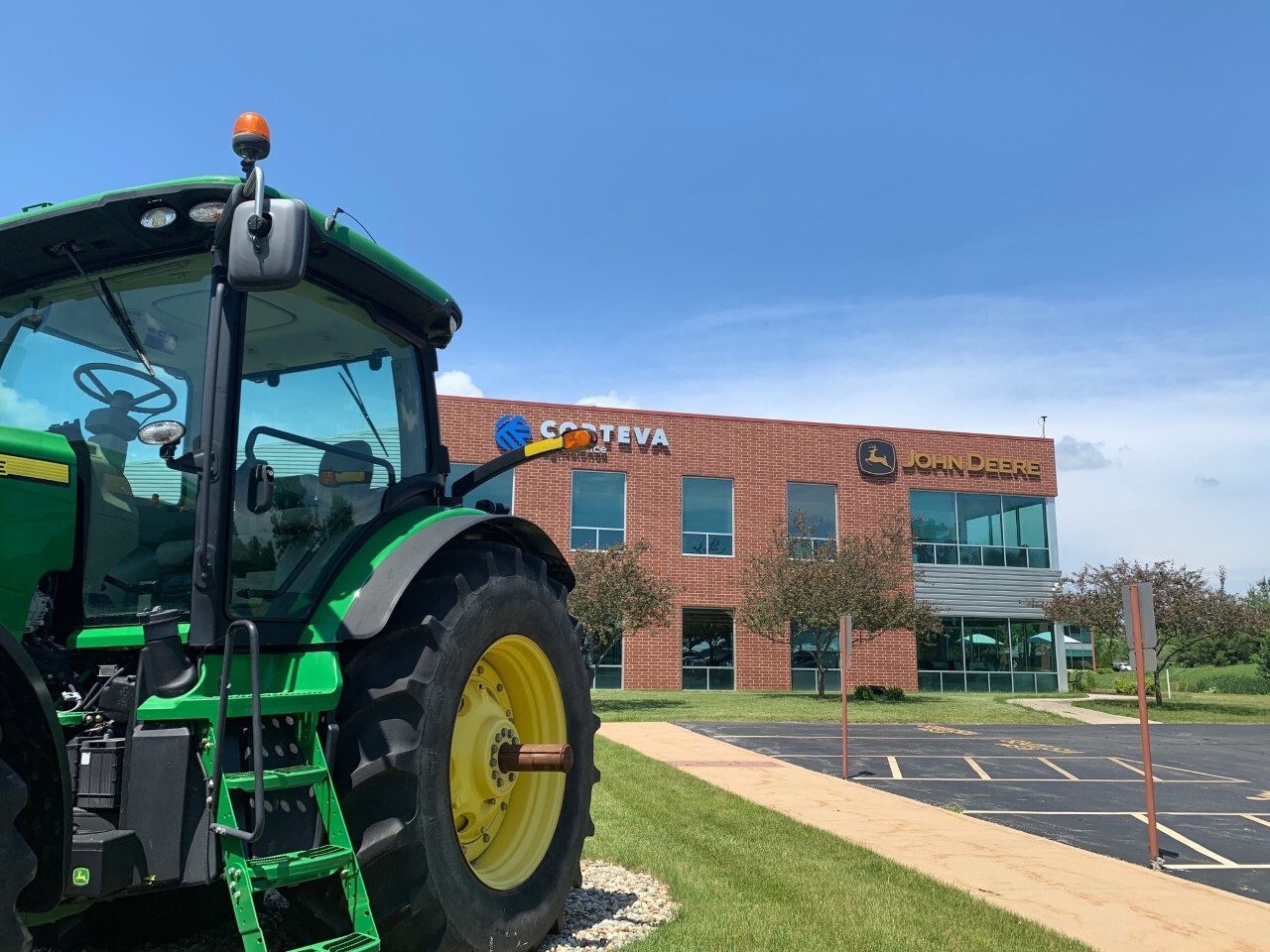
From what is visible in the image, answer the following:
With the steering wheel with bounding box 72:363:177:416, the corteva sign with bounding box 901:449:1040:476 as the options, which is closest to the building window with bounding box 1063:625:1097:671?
the corteva sign with bounding box 901:449:1040:476

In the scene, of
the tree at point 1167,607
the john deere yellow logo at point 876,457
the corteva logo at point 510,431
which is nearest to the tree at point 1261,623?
the tree at point 1167,607

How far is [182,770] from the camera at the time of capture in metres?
2.75

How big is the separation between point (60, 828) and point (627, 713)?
18.1 m

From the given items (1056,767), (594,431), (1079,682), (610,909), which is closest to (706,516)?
(594,431)

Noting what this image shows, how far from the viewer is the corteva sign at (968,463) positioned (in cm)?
3036

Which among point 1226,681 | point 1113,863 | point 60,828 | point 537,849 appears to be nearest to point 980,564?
point 1226,681

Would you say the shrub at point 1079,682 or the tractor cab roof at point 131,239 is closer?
the tractor cab roof at point 131,239

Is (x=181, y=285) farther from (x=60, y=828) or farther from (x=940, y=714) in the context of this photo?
(x=940, y=714)

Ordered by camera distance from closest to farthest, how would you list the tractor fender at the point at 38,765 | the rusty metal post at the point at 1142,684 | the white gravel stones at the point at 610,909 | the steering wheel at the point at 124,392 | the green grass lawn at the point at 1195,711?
the tractor fender at the point at 38,765, the steering wheel at the point at 124,392, the white gravel stones at the point at 610,909, the rusty metal post at the point at 1142,684, the green grass lawn at the point at 1195,711

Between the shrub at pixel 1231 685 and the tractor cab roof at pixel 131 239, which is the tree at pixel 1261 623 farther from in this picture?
the tractor cab roof at pixel 131 239

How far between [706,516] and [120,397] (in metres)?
25.6

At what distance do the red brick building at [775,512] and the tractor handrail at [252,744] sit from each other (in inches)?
935

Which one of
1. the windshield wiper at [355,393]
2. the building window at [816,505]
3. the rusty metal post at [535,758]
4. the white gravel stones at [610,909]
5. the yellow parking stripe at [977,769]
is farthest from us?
the building window at [816,505]

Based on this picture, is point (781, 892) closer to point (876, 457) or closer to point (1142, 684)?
point (1142, 684)
